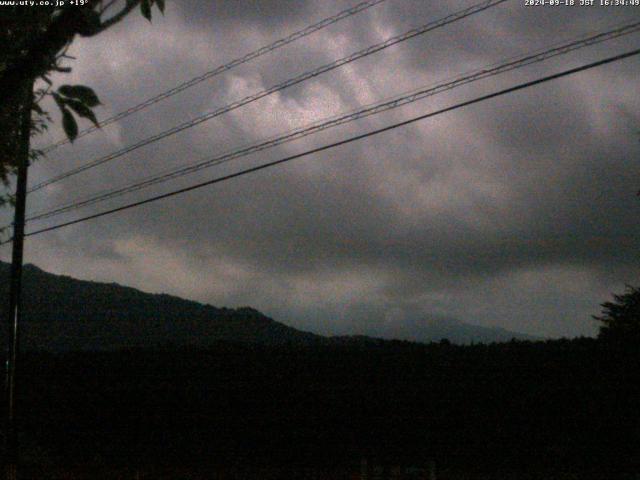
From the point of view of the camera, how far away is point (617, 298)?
101 ft

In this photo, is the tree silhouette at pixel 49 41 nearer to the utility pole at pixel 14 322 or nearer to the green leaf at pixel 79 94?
the green leaf at pixel 79 94

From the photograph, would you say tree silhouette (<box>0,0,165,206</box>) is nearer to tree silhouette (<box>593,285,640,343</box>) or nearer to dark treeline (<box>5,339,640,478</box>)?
dark treeline (<box>5,339,640,478</box>)

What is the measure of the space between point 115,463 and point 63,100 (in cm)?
1620

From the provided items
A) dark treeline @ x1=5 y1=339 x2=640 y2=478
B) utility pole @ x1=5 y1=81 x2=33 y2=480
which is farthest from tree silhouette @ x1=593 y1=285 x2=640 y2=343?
utility pole @ x1=5 y1=81 x2=33 y2=480

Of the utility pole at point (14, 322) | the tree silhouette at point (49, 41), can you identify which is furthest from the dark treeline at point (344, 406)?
the tree silhouette at point (49, 41)

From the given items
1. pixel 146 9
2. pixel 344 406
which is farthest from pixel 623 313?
pixel 146 9

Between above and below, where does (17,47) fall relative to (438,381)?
above

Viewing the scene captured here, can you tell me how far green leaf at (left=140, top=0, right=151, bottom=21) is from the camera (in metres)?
6.09

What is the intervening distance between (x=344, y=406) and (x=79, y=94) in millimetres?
13210

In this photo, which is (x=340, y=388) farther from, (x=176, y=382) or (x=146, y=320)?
(x=146, y=320)

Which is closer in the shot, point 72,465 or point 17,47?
point 17,47

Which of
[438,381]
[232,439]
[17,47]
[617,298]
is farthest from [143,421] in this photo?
[617,298]

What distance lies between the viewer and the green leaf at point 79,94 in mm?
6004

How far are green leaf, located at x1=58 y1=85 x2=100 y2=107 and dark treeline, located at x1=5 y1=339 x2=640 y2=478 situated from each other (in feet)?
40.9
